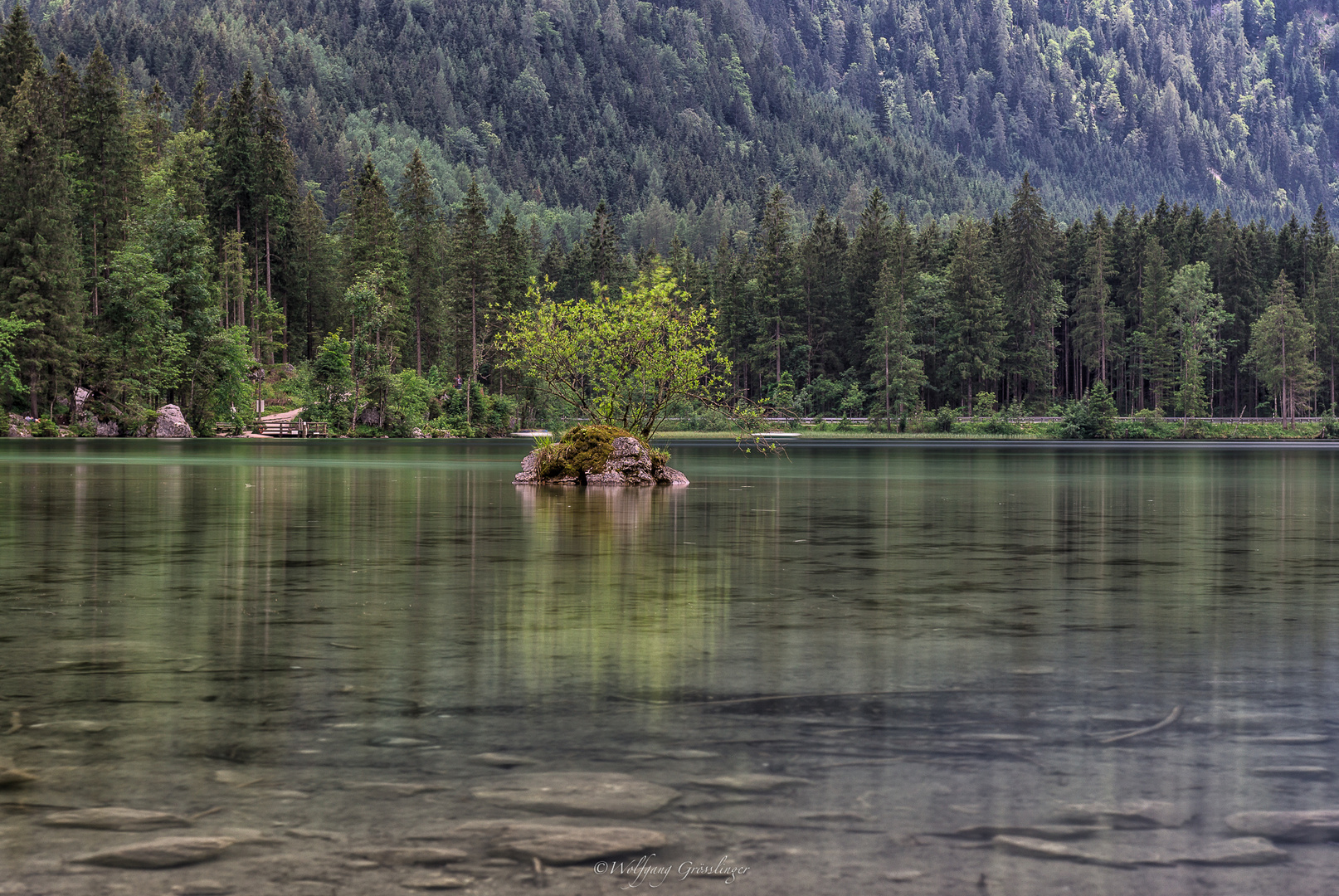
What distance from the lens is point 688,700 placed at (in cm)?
912

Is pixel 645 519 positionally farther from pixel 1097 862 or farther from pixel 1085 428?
pixel 1085 428

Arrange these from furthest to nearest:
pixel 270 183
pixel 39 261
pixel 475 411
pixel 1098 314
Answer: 1. pixel 1098 314
2. pixel 270 183
3. pixel 475 411
4. pixel 39 261

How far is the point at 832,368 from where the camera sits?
15750 cm

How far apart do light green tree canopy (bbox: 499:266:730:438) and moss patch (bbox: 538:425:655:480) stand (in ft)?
4.96

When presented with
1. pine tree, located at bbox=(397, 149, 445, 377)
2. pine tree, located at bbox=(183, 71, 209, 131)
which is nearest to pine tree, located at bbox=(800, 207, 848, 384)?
pine tree, located at bbox=(397, 149, 445, 377)

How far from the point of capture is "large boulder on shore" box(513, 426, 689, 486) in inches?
1657

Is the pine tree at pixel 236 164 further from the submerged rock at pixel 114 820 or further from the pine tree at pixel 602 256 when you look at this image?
the submerged rock at pixel 114 820

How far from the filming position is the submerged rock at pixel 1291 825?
20.2 ft

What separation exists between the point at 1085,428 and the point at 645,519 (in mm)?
110423

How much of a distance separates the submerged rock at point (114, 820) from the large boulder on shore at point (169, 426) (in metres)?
98.6

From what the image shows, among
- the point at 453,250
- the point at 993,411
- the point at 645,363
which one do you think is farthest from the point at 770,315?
the point at 645,363

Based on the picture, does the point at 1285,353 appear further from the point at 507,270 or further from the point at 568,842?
the point at 568,842

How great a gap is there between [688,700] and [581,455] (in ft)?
111

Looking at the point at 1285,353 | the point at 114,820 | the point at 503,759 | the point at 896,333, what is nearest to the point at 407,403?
the point at 896,333
